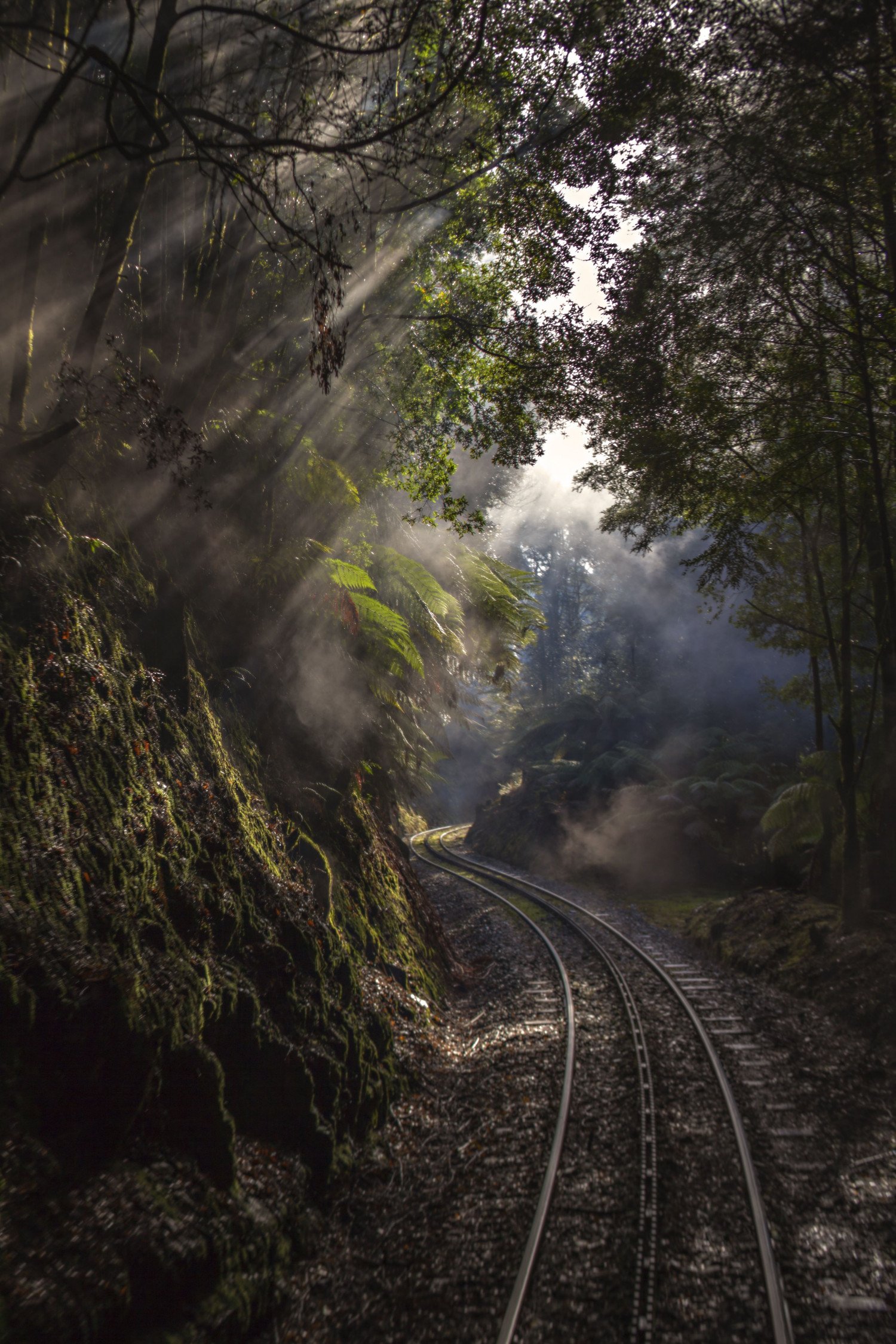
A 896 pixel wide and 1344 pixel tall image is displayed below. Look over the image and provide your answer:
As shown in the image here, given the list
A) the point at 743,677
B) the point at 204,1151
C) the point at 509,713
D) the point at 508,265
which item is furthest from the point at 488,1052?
the point at 509,713

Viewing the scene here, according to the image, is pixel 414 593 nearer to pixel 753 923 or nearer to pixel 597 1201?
pixel 753 923

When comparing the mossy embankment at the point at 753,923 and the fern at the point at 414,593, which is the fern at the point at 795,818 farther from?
the fern at the point at 414,593

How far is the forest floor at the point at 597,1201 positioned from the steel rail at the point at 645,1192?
0.22 feet

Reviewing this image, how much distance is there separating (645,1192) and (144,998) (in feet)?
12.0

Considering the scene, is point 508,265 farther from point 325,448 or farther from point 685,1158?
point 685,1158

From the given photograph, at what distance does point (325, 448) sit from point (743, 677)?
26.0 m

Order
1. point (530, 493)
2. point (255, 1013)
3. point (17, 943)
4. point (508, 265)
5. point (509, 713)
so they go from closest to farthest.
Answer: point (17, 943), point (255, 1013), point (508, 265), point (509, 713), point (530, 493)

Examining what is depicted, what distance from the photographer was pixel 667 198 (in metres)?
6.71

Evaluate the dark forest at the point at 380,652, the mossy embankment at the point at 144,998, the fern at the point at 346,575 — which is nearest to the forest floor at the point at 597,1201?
the dark forest at the point at 380,652

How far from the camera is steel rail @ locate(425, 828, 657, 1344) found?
12.0 feet

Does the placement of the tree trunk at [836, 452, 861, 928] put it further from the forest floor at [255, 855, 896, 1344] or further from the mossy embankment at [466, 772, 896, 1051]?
→ the forest floor at [255, 855, 896, 1344]

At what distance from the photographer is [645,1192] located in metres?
4.62

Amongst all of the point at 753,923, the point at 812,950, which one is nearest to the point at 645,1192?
the point at 812,950

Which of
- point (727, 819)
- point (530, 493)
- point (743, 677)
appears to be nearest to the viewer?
point (727, 819)
